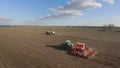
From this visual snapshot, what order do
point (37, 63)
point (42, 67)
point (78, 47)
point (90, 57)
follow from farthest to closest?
point (78, 47)
point (90, 57)
point (37, 63)
point (42, 67)

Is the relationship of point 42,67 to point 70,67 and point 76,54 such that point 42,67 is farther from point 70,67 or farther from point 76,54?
point 76,54

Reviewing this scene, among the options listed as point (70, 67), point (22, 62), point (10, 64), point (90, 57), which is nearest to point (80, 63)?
point (70, 67)

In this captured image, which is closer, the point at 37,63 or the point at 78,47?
the point at 37,63

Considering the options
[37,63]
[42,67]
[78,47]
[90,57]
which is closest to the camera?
[42,67]

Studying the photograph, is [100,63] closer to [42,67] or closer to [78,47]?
[78,47]

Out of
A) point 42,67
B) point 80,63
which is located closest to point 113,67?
point 80,63

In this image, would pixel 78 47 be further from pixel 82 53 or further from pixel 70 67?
pixel 70 67

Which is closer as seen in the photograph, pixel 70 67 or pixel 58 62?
pixel 70 67
